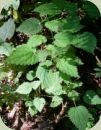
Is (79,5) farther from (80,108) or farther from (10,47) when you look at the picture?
(80,108)

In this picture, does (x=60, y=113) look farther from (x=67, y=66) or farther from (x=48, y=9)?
(x=48, y=9)

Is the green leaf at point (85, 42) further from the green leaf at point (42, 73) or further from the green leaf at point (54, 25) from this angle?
the green leaf at point (42, 73)

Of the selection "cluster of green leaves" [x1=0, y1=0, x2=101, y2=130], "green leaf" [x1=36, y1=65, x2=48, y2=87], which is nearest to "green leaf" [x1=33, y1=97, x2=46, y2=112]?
"cluster of green leaves" [x1=0, y1=0, x2=101, y2=130]

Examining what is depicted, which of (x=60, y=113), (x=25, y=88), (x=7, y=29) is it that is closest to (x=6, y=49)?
(x=7, y=29)

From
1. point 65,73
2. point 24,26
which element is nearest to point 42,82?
point 65,73

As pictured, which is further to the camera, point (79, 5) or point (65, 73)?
point (79, 5)
